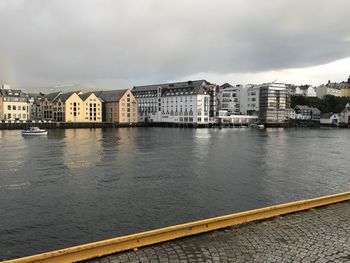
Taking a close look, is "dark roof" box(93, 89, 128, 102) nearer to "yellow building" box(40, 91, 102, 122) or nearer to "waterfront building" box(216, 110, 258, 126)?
"yellow building" box(40, 91, 102, 122)

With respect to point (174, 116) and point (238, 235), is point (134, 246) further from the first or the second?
point (174, 116)

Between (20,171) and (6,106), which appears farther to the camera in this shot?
(6,106)

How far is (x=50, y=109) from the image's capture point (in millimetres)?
147250

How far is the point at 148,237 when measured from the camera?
902cm

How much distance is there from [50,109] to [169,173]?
429 ft

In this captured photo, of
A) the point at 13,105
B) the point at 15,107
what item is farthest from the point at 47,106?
the point at 13,105

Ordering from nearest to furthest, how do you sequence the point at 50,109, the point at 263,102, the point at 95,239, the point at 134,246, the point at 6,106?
the point at 134,246 < the point at 95,239 < the point at 6,106 < the point at 50,109 < the point at 263,102

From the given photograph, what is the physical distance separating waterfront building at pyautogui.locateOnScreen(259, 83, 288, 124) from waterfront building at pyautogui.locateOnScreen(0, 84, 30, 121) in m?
115

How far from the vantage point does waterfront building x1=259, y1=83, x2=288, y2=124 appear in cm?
17300

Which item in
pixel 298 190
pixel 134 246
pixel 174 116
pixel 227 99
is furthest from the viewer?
pixel 227 99

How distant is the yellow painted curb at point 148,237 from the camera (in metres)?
7.89

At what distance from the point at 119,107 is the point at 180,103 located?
29477 millimetres

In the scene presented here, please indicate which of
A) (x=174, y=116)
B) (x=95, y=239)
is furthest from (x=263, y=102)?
(x=95, y=239)

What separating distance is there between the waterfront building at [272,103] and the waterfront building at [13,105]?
376 ft
